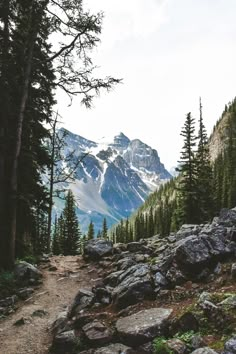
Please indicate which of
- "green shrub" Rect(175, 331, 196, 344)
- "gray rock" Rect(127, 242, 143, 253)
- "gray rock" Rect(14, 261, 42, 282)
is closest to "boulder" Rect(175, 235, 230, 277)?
"green shrub" Rect(175, 331, 196, 344)

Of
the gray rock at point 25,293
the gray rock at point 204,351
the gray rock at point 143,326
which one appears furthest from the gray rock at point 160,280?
the gray rock at point 25,293

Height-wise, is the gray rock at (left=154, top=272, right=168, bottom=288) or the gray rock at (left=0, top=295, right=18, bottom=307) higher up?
the gray rock at (left=154, top=272, right=168, bottom=288)

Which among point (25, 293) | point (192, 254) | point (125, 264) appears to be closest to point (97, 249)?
point (125, 264)

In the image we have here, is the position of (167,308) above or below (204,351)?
above

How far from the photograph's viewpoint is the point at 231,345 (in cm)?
621

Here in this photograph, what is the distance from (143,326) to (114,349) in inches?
31.2

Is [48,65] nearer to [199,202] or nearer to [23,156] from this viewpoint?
[23,156]

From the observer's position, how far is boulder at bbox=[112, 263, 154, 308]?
10.2 m

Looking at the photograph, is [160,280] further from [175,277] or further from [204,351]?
[204,351]

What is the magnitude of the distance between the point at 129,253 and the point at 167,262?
5.79 metres

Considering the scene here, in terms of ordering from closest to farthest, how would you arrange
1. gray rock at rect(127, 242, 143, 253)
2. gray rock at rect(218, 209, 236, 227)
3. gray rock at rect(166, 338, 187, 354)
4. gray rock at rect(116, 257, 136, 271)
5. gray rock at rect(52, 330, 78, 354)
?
gray rock at rect(166, 338, 187, 354)
gray rock at rect(52, 330, 78, 354)
gray rock at rect(218, 209, 236, 227)
gray rock at rect(116, 257, 136, 271)
gray rock at rect(127, 242, 143, 253)

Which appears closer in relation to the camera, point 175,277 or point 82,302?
point 175,277

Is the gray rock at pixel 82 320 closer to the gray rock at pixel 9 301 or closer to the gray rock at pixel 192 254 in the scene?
the gray rock at pixel 192 254

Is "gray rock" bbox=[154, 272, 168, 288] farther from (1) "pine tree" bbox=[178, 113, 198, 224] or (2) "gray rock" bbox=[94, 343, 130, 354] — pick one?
(1) "pine tree" bbox=[178, 113, 198, 224]
